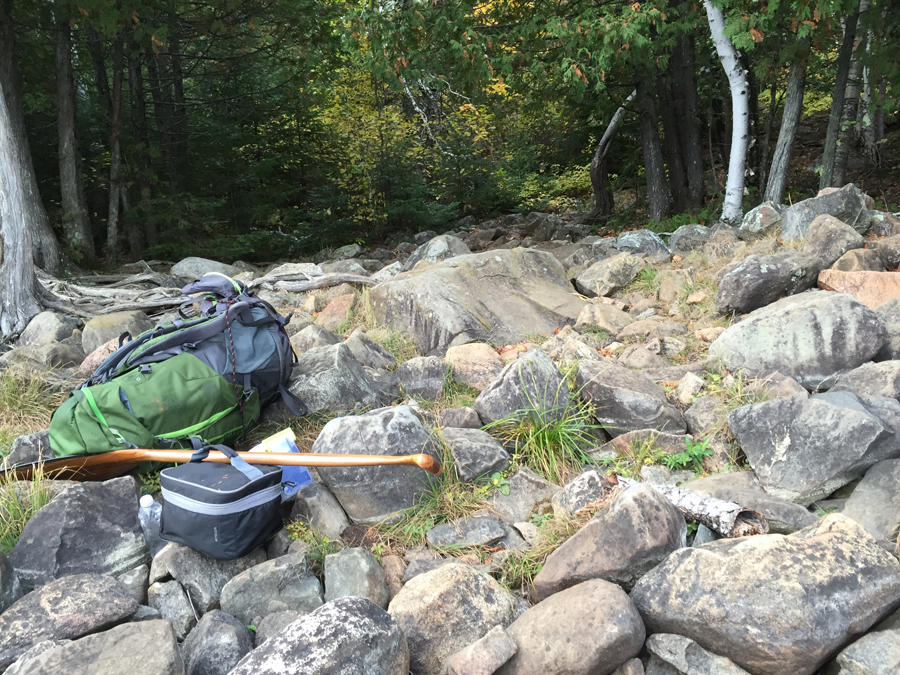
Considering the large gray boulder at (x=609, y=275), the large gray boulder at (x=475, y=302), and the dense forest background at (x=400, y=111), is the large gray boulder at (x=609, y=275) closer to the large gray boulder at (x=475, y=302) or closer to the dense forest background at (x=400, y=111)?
the large gray boulder at (x=475, y=302)

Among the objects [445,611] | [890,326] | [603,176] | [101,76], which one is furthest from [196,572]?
[101,76]

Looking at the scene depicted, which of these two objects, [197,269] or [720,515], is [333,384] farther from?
[197,269]

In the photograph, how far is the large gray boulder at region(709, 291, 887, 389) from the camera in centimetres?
363

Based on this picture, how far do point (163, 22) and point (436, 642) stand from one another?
11.1 m

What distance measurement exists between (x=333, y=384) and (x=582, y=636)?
2.22 meters

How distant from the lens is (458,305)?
17.6ft

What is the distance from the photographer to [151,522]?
2.80 metres

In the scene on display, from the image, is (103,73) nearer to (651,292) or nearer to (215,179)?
(215,179)

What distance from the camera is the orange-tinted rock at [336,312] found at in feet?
19.0

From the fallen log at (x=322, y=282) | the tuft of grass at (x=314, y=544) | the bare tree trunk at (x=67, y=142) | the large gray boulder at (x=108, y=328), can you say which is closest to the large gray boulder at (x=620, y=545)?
the tuft of grass at (x=314, y=544)

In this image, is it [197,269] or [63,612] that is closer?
[63,612]

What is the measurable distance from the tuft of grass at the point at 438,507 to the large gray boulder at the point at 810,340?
186cm

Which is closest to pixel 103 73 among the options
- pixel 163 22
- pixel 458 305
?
pixel 163 22

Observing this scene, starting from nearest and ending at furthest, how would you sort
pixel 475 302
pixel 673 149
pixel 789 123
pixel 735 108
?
pixel 475 302 < pixel 789 123 < pixel 735 108 < pixel 673 149
